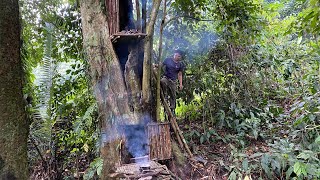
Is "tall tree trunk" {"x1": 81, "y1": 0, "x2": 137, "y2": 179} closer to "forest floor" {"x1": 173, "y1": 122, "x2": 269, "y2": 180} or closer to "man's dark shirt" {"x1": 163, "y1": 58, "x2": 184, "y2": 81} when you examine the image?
"forest floor" {"x1": 173, "y1": 122, "x2": 269, "y2": 180}

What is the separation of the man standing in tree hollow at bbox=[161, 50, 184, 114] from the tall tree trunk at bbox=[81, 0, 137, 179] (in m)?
Result: 1.33

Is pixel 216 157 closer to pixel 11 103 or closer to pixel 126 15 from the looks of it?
→ pixel 126 15

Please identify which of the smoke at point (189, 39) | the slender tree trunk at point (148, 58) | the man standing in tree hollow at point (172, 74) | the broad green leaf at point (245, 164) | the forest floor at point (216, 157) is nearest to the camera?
the slender tree trunk at point (148, 58)

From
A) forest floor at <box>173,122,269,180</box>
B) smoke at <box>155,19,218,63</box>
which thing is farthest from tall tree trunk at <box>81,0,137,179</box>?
smoke at <box>155,19,218,63</box>

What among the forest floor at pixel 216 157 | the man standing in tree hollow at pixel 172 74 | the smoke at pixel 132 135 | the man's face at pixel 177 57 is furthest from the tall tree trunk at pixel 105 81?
the man's face at pixel 177 57

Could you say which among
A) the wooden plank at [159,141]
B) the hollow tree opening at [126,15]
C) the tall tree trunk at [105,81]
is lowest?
the wooden plank at [159,141]

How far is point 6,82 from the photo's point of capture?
2.33 metres

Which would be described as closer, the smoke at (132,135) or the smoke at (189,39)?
the smoke at (132,135)

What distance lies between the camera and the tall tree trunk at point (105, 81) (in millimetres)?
3236

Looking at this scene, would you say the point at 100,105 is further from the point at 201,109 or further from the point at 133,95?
the point at 201,109

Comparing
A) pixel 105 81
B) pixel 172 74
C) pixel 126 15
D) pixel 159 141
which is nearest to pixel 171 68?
pixel 172 74

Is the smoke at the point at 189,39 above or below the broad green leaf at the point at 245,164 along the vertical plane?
above

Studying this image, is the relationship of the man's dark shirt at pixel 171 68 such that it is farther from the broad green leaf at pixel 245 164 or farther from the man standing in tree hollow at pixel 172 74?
the broad green leaf at pixel 245 164

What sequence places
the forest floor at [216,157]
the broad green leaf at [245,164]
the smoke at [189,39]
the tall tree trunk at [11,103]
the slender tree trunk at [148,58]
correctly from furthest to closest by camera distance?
the smoke at [189,39] < the forest floor at [216,157] < the broad green leaf at [245,164] < the slender tree trunk at [148,58] < the tall tree trunk at [11,103]
